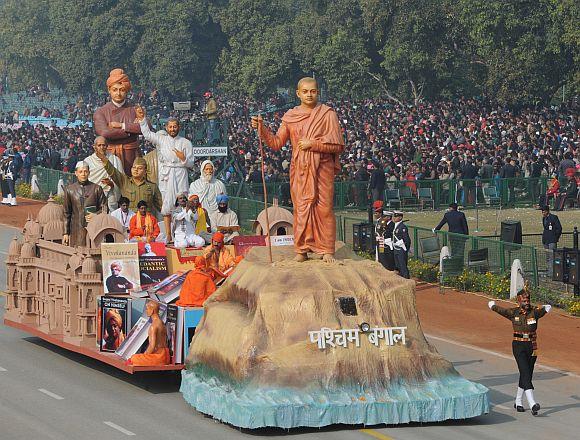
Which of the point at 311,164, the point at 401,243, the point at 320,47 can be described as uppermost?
the point at 320,47

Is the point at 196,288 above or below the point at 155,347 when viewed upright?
above

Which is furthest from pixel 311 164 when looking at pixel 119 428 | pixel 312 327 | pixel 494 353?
pixel 494 353

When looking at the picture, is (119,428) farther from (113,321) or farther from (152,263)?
(152,263)

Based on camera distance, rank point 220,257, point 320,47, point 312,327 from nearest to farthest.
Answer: point 312,327 → point 220,257 → point 320,47

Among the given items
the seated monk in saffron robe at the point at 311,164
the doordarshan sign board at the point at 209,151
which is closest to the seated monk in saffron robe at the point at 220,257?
the seated monk in saffron robe at the point at 311,164

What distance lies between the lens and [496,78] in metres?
72.1

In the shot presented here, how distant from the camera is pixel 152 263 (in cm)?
2442

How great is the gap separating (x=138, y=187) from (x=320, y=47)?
61.6m

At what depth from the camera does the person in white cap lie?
26.3m

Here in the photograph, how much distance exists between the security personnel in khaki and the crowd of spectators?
1325 cm

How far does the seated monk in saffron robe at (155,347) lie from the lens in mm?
22359

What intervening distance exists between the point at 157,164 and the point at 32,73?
96.8 meters

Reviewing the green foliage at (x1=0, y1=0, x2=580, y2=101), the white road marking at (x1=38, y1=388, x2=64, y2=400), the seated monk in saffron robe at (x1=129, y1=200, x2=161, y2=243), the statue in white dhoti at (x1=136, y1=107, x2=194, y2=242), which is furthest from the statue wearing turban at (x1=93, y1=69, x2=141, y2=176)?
the green foliage at (x1=0, y1=0, x2=580, y2=101)

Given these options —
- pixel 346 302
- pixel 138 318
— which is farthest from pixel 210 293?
pixel 346 302
